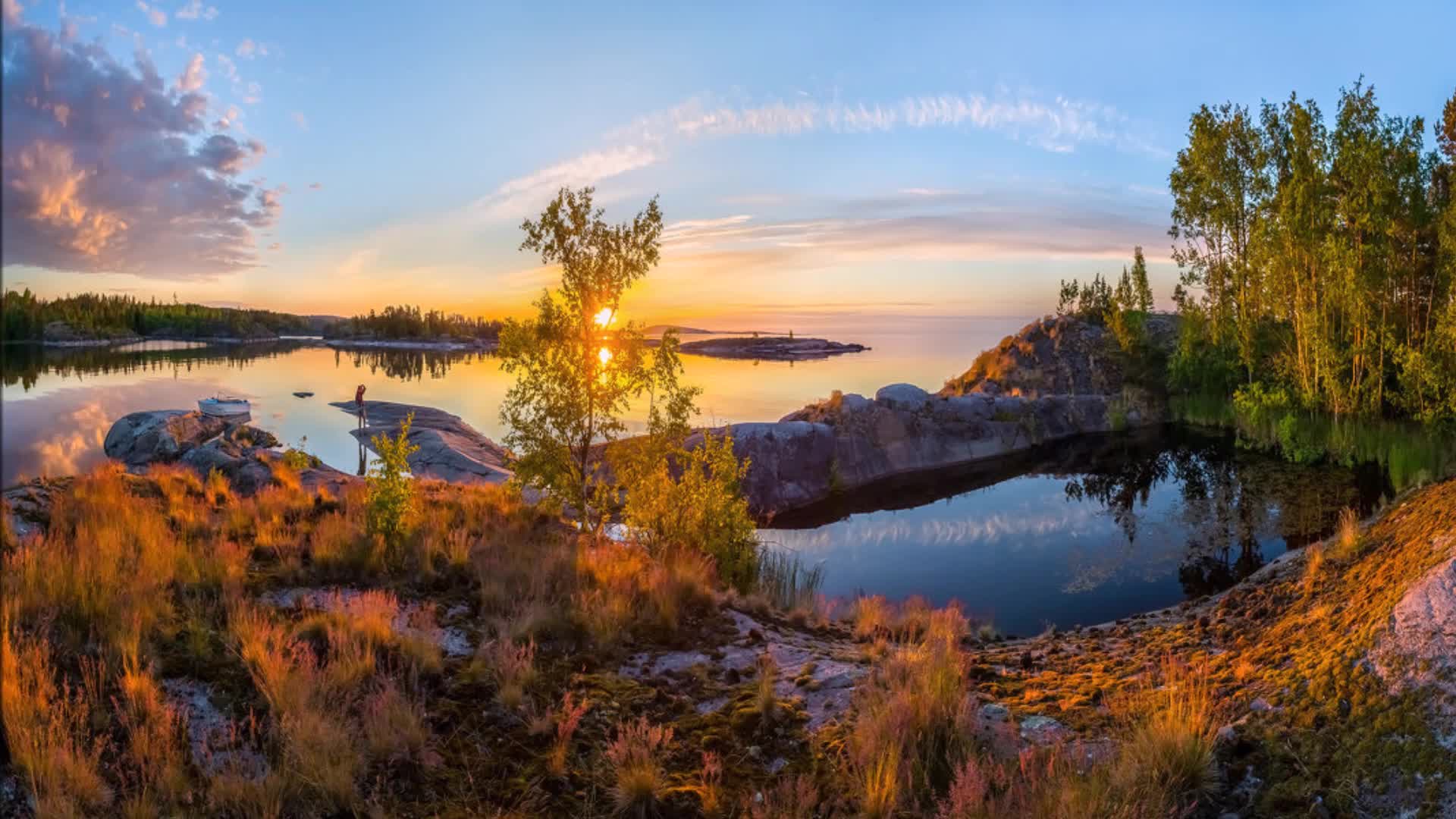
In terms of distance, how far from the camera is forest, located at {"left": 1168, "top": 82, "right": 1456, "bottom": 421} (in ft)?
74.7

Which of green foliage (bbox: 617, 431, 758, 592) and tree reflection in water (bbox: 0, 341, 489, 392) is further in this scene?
tree reflection in water (bbox: 0, 341, 489, 392)

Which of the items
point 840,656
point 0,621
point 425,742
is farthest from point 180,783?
point 840,656

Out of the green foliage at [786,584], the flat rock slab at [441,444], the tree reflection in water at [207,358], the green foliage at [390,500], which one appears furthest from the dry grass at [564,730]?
the flat rock slab at [441,444]

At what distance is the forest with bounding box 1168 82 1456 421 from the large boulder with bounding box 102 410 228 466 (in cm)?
3535

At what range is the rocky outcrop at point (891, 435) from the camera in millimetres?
24672

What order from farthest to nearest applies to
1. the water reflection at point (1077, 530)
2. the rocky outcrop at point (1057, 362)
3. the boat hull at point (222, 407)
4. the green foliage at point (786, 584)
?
the rocky outcrop at point (1057, 362)
the boat hull at point (222, 407)
the water reflection at point (1077, 530)
the green foliage at point (786, 584)

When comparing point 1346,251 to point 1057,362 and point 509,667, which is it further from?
point 509,667

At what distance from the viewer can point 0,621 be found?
5.20m

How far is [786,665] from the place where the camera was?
7398 mm

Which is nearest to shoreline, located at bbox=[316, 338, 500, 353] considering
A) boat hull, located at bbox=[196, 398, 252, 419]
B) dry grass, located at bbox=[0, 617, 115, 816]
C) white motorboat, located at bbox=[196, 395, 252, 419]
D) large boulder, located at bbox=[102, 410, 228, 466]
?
white motorboat, located at bbox=[196, 395, 252, 419]

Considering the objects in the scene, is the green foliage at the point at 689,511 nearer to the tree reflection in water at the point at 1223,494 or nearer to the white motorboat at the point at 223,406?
the tree reflection in water at the point at 1223,494

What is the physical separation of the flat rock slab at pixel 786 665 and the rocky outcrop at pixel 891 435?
12.1m

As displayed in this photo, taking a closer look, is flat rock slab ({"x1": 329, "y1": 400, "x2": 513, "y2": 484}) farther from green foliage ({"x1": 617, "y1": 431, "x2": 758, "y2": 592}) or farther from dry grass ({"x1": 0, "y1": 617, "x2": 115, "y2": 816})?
dry grass ({"x1": 0, "y1": 617, "x2": 115, "y2": 816})

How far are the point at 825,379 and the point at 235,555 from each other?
2043 inches
